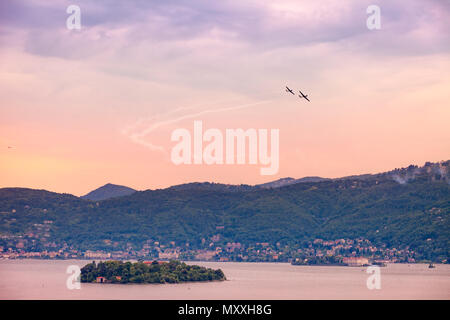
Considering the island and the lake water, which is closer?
the lake water

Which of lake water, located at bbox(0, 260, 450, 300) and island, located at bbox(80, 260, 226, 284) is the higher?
island, located at bbox(80, 260, 226, 284)

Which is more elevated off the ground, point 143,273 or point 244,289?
point 143,273

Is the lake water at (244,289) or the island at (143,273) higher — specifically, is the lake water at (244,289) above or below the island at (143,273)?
below
